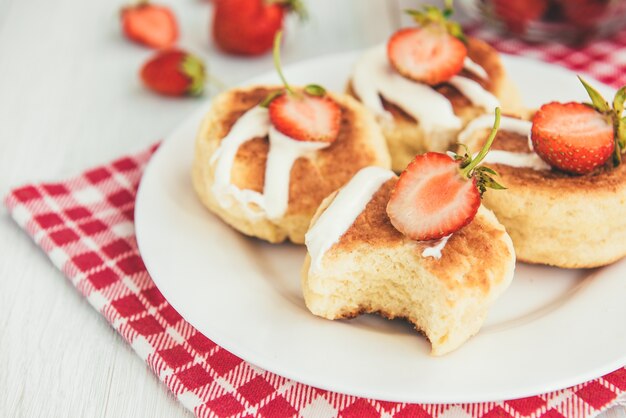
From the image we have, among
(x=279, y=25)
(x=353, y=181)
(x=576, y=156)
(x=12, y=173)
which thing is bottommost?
(x=12, y=173)

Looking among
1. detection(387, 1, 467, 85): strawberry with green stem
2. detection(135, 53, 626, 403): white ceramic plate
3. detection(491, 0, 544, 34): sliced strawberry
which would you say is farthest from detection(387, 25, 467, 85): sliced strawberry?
detection(491, 0, 544, 34): sliced strawberry

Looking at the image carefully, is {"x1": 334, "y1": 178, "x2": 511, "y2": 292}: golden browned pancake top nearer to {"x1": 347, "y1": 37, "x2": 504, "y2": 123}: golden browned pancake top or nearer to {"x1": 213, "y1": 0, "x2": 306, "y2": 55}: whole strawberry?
{"x1": 347, "y1": 37, "x2": 504, "y2": 123}: golden browned pancake top

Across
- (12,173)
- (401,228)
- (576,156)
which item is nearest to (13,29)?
(12,173)

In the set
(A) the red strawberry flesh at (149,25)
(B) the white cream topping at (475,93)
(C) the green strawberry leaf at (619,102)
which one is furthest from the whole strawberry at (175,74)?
(C) the green strawberry leaf at (619,102)

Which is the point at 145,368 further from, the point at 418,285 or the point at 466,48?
the point at 466,48

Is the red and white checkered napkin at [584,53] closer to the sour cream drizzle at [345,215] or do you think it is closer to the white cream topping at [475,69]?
the white cream topping at [475,69]
